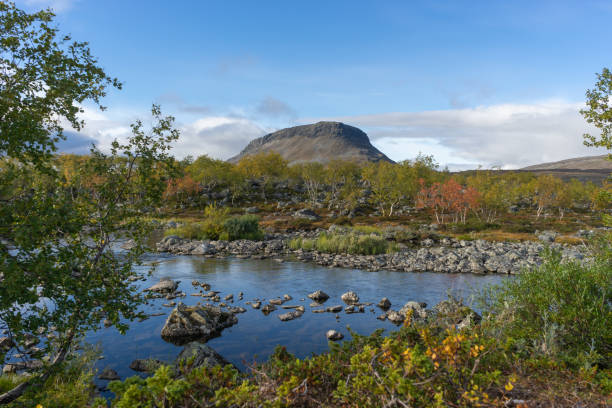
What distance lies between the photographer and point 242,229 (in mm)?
31375

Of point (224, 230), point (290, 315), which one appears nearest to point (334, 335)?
point (290, 315)

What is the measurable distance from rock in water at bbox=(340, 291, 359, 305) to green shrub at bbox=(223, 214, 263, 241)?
18127 mm

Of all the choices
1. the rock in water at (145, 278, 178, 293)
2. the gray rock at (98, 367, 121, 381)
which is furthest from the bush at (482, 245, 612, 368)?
the rock in water at (145, 278, 178, 293)

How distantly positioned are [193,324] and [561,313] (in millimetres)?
9468

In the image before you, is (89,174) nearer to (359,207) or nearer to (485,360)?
(485,360)

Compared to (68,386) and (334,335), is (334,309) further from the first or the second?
(68,386)

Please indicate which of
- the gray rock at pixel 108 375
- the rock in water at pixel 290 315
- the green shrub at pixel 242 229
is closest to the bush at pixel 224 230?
the green shrub at pixel 242 229

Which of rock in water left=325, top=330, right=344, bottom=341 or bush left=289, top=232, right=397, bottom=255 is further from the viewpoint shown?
bush left=289, top=232, right=397, bottom=255

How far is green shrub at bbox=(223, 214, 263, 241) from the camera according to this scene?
3081cm

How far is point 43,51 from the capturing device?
5895 mm

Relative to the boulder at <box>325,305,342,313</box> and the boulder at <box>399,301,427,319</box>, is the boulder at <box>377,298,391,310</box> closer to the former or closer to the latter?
the boulder at <box>399,301,427,319</box>

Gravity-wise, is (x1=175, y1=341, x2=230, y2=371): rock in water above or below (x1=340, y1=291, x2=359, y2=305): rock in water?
above

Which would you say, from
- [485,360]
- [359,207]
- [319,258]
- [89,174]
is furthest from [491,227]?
[89,174]

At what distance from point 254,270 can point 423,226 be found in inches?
1360
